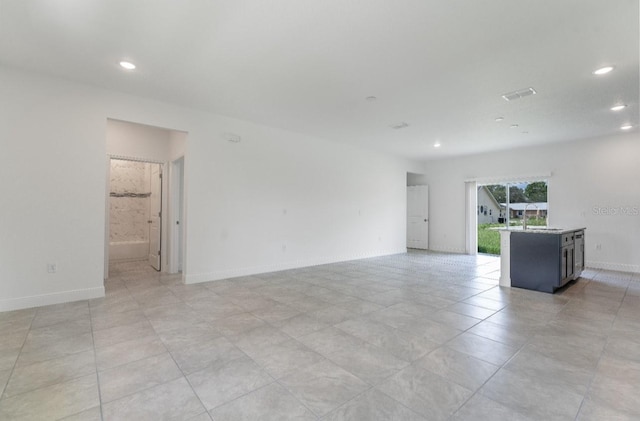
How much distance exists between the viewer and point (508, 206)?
315 inches

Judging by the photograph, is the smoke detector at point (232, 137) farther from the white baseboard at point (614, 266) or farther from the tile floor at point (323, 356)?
the white baseboard at point (614, 266)

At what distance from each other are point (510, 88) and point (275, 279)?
4.46 metres

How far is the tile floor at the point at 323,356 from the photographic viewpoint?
1809mm

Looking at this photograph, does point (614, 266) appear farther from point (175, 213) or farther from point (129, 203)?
point (129, 203)

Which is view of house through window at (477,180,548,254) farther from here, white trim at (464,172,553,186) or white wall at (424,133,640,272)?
white wall at (424,133,640,272)

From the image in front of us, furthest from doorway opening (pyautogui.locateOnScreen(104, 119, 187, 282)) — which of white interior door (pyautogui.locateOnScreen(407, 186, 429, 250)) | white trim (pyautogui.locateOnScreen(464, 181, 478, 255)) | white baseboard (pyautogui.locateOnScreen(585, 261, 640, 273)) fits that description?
white baseboard (pyautogui.locateOnScreen(585, 261, 640, 273))

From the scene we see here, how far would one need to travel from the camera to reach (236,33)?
275 cm

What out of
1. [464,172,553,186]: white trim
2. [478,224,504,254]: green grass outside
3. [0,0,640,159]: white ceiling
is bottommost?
[478,224,504,254]: green grass outside

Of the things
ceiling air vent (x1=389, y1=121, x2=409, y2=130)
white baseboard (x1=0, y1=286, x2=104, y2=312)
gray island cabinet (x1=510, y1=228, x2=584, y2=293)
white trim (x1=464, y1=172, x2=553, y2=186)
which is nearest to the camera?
white baseboard (x1=0, y1=286, x2=104, y2=312)

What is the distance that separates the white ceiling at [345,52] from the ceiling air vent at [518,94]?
0.09m

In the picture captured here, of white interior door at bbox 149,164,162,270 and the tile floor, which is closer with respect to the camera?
the tile floor

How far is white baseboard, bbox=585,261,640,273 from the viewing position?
234 inches

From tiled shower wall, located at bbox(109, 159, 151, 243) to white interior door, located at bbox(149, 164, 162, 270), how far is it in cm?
131

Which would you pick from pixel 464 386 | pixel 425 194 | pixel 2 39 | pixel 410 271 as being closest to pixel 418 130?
pixel 410 271
